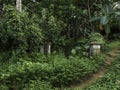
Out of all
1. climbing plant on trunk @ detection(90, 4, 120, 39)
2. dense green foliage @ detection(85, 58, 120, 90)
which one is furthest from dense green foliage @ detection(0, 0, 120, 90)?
dense green foliage @ detection(85, 58, 120, 90)

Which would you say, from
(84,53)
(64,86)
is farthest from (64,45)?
(64,86)

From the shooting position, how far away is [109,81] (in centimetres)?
802

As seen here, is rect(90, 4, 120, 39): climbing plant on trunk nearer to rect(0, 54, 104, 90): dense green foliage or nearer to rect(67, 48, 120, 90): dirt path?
rect(67, 48, 120, 90): dirt path

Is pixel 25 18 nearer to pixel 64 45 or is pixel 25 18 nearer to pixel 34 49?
pixel 34 49

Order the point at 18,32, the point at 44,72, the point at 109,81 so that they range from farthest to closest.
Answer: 1. the point at 18,32
2. the point at 109,81
3. the point at 44,72

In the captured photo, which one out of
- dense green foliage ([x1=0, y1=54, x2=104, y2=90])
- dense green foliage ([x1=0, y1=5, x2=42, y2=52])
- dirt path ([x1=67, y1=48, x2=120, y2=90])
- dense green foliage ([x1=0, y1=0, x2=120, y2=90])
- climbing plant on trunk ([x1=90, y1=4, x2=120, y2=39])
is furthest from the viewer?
climbing plant on trunk ([x1=90, y1=4, x2=120, y2=39])

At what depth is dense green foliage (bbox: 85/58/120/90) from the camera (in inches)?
301

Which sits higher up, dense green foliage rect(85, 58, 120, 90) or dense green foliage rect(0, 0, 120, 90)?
dense green foliage rect(0, 0, 120, 90)

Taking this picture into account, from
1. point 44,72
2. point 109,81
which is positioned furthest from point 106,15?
point 44,72

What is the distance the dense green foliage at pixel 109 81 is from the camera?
25.1ft

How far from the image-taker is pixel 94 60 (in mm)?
9289

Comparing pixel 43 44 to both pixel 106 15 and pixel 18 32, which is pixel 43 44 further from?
pixel 106 15

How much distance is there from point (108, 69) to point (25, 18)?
3334mm

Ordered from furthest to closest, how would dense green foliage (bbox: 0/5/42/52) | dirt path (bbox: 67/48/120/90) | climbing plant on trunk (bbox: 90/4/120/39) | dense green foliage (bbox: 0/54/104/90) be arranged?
climbing plant on trunk (bbox: 90/4/120/39) < dense green foliage (bbox: 0/5/42/52) < dirt path (bbox: 67/48/120/90) < dense green foliage (bbox: 0/54/104/90)
